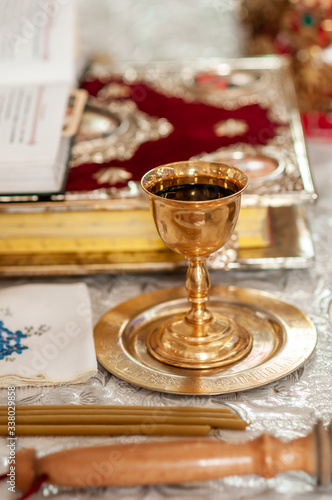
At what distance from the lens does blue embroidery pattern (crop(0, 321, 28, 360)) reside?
68 cm

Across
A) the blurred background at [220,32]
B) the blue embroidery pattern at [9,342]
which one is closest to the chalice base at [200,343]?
the blue embroidery pattern at [9,342]

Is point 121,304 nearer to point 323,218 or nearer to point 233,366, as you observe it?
point 233,366

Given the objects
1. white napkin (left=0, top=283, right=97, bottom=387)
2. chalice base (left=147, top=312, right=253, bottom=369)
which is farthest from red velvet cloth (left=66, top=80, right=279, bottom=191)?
chalice base (left=147, top=312, right=253, bottom=369)

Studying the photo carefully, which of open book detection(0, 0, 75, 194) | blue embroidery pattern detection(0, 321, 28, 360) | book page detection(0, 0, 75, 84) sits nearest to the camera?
blue embroidery pattern detection(0, 321, 28, 360)

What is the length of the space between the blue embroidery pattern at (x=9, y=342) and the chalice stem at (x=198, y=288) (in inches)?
7.5

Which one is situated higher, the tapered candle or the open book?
the open book

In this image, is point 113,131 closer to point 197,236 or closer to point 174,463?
point 197,236

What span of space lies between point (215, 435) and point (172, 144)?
0.52 m

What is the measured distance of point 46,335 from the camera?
2.33 ft

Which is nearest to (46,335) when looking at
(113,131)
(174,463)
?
(174,463)

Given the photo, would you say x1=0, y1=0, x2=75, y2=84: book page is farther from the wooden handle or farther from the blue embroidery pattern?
the wooden handle

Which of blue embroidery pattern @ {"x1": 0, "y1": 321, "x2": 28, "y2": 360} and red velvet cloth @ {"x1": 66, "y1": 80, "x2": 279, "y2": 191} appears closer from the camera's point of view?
blue embroidery pattern @ {"x1": 0, "y1": 321, "x2": 28, "y2": 360}

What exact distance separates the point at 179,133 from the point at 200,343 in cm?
44

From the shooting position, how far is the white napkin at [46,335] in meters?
0.63
